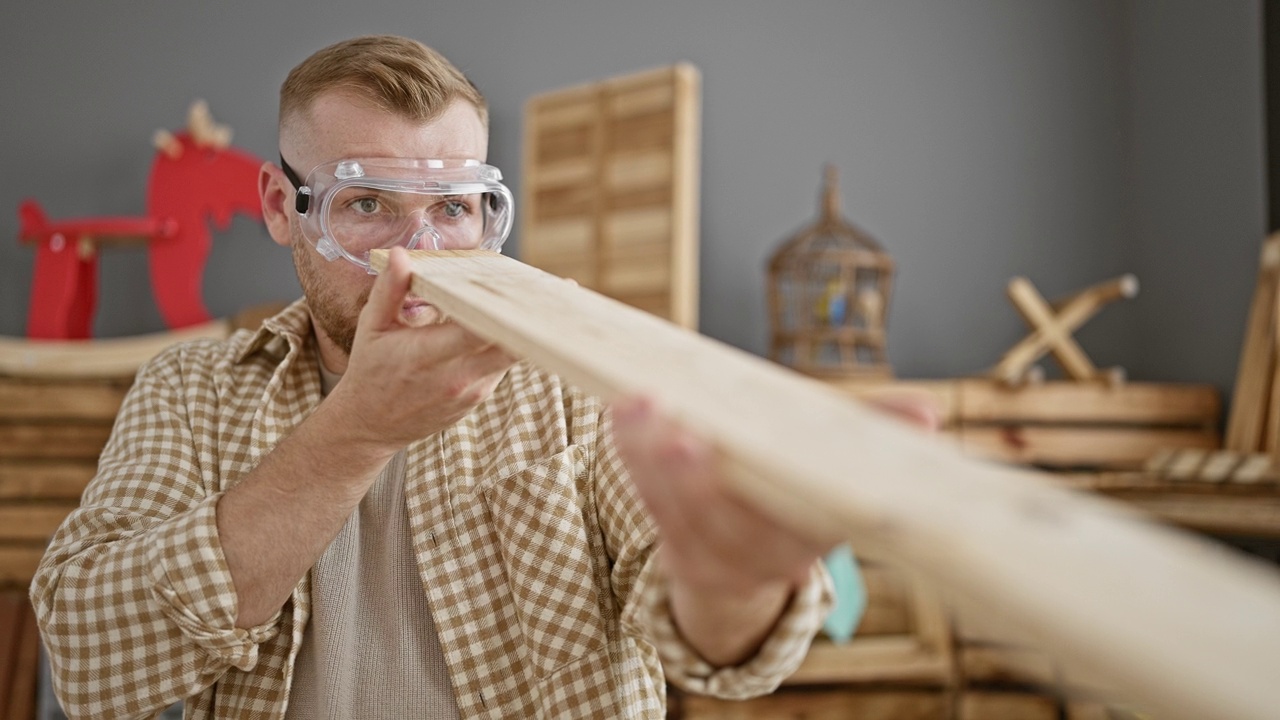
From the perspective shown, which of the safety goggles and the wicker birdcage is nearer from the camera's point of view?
the safety goggles

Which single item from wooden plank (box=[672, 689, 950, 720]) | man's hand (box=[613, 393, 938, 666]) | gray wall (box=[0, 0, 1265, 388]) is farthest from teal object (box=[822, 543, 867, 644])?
man's hand (box=[613, 393, 938, 666])

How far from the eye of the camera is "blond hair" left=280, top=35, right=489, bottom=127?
4.26 feet

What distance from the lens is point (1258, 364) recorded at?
240 cm

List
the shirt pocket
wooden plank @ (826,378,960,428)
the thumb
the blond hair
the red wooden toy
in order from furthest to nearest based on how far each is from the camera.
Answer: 1. the red wooden toy
2. wooden plank @ (826,378,960,428)
3. the blond hair
4. the shirt pocket
5. the thumb

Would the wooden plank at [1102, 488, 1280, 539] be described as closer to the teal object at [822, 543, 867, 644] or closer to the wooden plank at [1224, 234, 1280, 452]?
the wooden plank at [1224, 234, 1280, 452]

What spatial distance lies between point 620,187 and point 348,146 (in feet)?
5.31

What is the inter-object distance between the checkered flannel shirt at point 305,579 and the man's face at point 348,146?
0.09 m

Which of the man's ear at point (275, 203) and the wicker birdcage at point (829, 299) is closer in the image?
the man's ear at point (275, 203)

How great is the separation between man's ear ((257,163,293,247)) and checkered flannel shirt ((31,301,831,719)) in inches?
5.3

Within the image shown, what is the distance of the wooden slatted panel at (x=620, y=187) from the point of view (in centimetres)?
276

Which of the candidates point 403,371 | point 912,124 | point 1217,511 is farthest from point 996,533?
point 912,124

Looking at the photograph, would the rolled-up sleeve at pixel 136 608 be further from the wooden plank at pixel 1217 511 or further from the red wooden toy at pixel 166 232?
the red wooden toy at pixel 166 232

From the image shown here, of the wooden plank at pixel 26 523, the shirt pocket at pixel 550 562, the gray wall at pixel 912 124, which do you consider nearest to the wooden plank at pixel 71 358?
the wooden plank at pixel 26 523

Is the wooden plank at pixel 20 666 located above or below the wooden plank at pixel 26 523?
below
